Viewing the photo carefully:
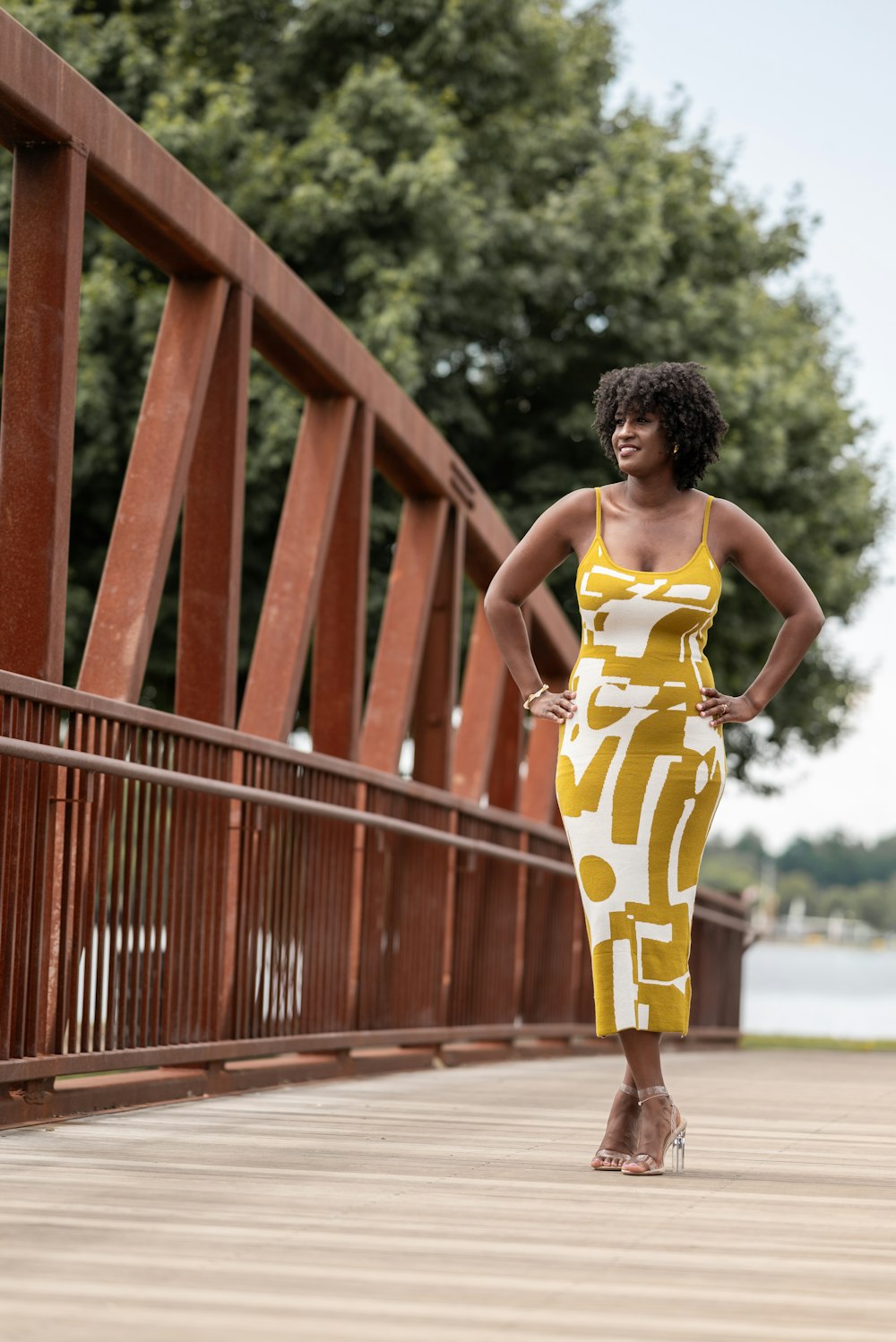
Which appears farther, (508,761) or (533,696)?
(508,761)

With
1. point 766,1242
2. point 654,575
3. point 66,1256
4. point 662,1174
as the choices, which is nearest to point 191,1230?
point 66,1256

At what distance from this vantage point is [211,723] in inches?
252

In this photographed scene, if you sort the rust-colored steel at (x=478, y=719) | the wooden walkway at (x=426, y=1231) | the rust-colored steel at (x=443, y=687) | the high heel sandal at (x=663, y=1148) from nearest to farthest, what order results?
1. the wooden walkway at (x=426, y=1231)
2. the high heel sandal at (x=663, y=1148)
3. the rust-colored steel at (x=443, y=687)
4. the rust-colored steel at (x=478, y=719)

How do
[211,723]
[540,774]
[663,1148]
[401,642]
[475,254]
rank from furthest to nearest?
[475,254], [540,774], [401,642], [211,723], [663,1148]

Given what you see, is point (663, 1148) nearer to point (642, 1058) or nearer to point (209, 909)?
point (642, 1058)

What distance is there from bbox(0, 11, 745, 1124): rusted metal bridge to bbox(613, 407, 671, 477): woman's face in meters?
1.34

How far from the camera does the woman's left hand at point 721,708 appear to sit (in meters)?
4.38

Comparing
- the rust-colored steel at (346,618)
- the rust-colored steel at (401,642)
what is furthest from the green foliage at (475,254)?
the rust-colored steel at (346,618)

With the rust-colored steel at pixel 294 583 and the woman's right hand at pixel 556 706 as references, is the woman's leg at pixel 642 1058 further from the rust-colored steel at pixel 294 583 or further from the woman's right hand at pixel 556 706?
the rust-colored steel at pixel 294 583

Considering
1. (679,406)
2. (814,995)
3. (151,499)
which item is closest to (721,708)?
(679,406)

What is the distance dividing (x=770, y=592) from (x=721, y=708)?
33cm

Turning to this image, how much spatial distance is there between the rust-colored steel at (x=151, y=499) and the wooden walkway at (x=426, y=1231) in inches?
47.0

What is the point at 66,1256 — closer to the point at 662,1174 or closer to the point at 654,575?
the point at 662,1174

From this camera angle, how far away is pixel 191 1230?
10.6 ft
